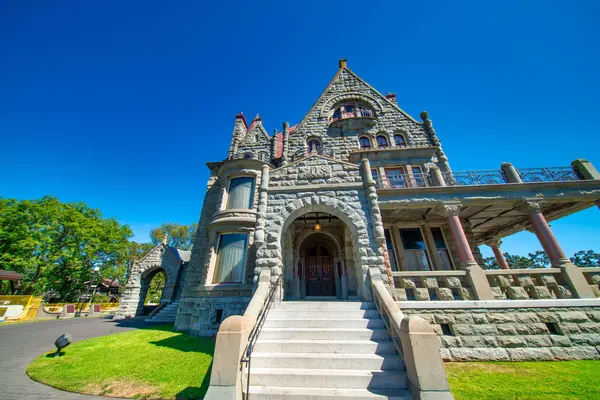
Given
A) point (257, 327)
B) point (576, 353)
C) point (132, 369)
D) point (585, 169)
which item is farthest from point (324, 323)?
point (585, 169)

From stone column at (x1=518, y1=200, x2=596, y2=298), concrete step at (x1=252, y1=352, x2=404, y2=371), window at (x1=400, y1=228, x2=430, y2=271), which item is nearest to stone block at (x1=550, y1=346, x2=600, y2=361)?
stone column at (x1=518, y1=200, x2=596, y2=298)

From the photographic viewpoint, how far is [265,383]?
13.2 ft

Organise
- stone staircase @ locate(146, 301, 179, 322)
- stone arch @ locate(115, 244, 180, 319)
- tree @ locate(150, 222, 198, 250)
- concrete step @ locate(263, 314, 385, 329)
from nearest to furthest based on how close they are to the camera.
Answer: concrete step @ locate(263, 314, 385, 329), stone staircase @ locate(146, 301, 179, 322), stone arch @ locate(115, 244, 180, 319), tree @ locate(150, 222, 198, 250)

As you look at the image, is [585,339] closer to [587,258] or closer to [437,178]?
[437,178]

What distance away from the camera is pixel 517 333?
634 cm

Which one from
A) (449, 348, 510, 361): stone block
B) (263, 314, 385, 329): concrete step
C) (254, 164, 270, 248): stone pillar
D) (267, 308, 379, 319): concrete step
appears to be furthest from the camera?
(254, 164, 270, 248): stone pillar

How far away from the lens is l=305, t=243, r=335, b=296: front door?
1085 centimetres

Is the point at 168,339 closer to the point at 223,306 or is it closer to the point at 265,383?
the point at 223,306

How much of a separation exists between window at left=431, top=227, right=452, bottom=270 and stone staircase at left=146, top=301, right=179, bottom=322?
57.4 ft

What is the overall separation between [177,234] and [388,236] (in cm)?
3756

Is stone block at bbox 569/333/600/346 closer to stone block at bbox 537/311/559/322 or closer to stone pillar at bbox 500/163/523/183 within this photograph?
stone block at bbox 537/311/559/322

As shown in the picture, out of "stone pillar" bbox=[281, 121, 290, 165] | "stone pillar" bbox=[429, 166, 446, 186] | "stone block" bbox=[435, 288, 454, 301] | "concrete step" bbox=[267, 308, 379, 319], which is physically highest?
"stone pillar" bbox=[281, 121, 290, 165]

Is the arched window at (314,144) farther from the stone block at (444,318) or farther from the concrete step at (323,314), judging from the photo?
the stone block at (444,318)

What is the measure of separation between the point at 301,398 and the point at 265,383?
0.77 metres
